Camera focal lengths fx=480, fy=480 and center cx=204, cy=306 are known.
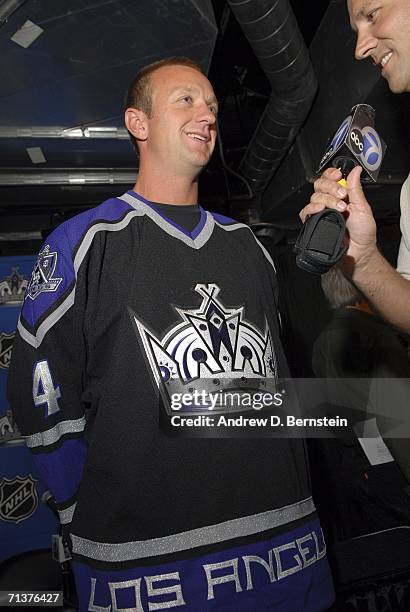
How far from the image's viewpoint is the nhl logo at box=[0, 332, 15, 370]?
10.3 feet

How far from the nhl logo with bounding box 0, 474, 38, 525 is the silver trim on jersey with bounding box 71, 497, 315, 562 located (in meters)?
2.25

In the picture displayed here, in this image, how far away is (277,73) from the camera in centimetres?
227

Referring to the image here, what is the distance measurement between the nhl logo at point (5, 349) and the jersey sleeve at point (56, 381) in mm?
2248

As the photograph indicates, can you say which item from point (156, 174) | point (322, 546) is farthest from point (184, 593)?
point (156, 174)

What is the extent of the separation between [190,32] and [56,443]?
1.75m

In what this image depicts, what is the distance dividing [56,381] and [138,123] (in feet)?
A: 2.41

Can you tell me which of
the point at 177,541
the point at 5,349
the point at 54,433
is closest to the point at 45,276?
the point at 54,433

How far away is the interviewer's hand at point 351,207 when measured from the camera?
0.86 m

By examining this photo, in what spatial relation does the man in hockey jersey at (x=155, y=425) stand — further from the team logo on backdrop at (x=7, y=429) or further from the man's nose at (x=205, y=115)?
the team logo on backdrop at (x=7, y=429)

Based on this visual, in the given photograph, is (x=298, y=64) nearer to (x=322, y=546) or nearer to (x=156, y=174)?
(x=156, y=174)

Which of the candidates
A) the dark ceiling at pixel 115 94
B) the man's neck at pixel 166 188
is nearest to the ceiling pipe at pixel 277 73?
the dark ceiling at pixel 115 94

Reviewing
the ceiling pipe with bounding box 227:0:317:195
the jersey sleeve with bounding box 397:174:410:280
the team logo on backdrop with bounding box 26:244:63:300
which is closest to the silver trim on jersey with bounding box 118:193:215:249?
the team logo on backdrop with bounding box 26:244:63:300

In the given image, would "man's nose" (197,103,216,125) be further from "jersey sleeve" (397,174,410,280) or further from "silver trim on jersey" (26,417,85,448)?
"silver trim on jersey" (26,417,85,448)

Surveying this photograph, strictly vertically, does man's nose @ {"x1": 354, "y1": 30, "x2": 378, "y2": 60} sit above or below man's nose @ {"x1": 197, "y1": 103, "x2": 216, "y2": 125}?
above
